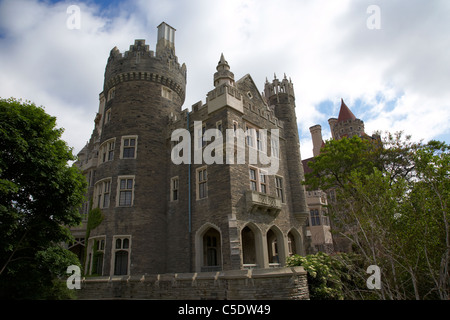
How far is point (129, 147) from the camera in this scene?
2256 centimetres

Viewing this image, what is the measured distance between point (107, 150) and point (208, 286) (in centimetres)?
1428

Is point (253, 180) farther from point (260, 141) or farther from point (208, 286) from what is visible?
point (208, 286)

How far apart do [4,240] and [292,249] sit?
65.2 ft

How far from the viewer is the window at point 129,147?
22375mm

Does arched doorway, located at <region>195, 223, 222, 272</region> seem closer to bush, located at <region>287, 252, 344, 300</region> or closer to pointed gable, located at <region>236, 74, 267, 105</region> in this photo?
bush, located at <region>287, 252, 344, 300</region>

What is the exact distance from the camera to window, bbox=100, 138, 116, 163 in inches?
896

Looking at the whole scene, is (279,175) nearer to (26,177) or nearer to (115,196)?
(115,196)

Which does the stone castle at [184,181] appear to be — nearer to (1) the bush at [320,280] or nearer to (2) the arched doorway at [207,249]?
(2) the arched doorway at [207,249]

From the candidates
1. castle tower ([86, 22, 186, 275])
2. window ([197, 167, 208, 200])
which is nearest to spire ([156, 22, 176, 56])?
castle tower ([86, 22, 186, 275])

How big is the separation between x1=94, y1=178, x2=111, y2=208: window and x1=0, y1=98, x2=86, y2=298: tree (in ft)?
23.1

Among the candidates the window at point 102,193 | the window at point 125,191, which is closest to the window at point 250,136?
the window at point 125,191

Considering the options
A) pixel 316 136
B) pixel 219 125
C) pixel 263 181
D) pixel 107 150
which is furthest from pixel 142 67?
pixel 316 136

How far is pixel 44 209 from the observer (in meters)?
13.7
